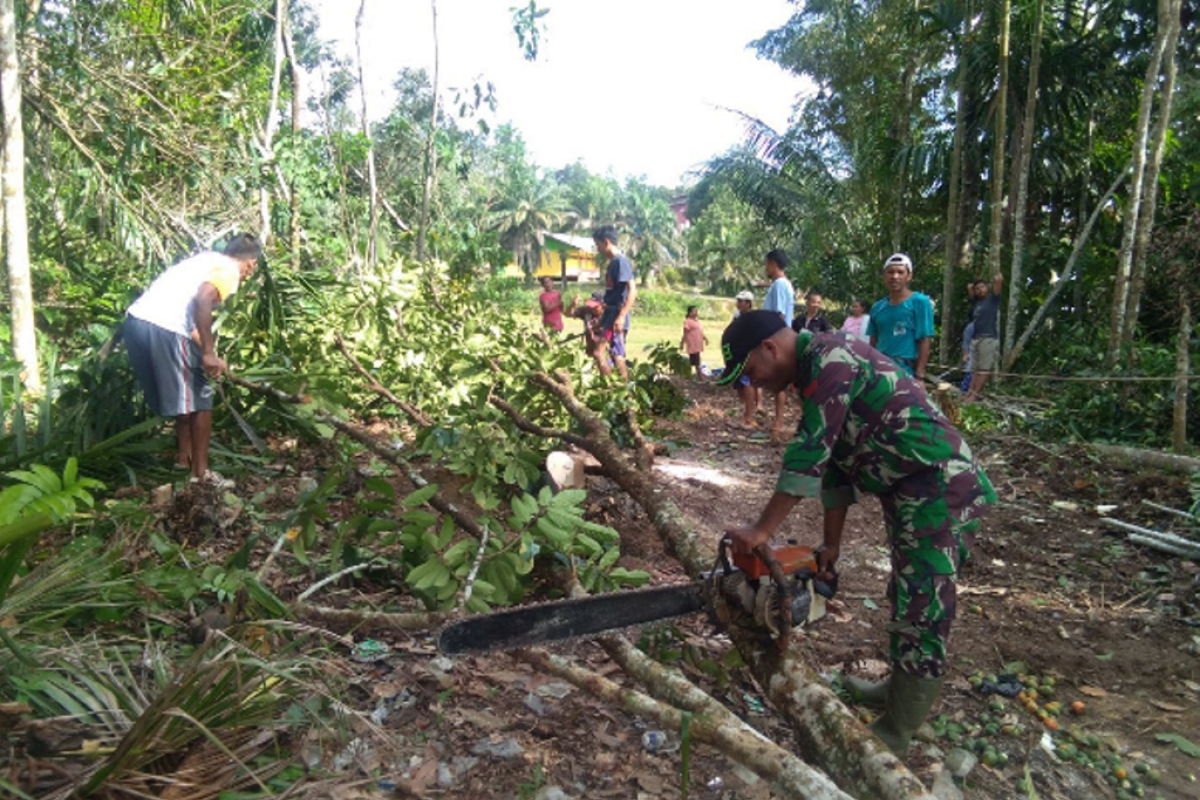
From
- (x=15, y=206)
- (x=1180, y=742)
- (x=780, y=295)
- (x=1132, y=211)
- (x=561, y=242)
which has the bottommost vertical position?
(x=1180, y=742)

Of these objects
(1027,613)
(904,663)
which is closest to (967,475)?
(904,663)

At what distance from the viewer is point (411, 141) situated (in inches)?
863

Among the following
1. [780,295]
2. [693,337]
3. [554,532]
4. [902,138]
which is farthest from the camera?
[902,138]

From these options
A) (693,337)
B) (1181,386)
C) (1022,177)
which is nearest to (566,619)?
(1181,386)

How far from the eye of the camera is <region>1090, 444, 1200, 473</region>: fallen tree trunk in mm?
4922

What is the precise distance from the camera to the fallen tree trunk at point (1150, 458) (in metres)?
4.92

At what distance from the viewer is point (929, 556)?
7.51 feet

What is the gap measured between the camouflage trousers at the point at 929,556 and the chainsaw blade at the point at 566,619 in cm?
67

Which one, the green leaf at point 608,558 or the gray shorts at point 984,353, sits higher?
the gray shorts at point 984,353

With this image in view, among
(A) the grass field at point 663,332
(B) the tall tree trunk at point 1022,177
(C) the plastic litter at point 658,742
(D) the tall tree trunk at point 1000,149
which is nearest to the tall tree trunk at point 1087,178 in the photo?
(B) the tall tree trunk at point 1022,177

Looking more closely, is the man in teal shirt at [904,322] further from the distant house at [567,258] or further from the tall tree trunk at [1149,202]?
the distant house at [567,258]

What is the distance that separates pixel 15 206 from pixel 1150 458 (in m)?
8.91

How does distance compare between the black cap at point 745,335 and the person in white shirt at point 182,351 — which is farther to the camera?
the person in white shirt at point 182,351

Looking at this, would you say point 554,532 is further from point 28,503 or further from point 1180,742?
point 1180,742
